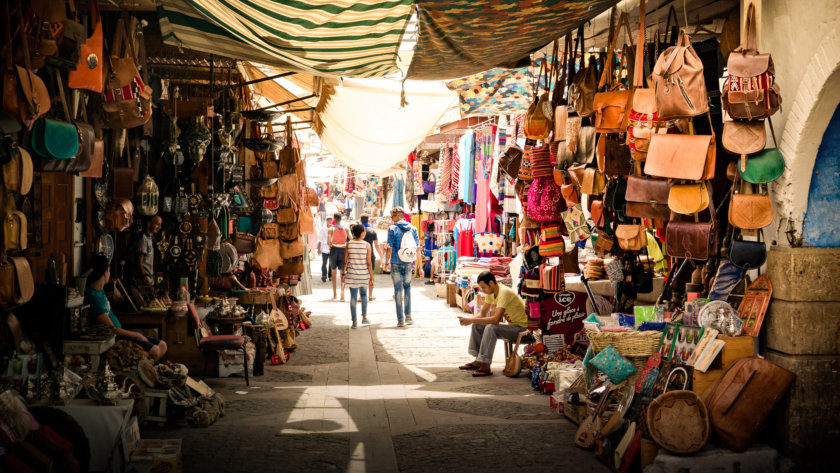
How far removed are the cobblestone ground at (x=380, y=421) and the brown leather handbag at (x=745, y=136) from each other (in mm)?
2305

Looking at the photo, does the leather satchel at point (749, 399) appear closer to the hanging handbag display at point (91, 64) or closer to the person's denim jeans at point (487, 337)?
the person's denim jeans at point (487, 337)

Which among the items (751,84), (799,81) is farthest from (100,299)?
(799,81)

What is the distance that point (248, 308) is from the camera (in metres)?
9.84

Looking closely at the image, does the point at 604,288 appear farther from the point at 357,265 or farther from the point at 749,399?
the point at 749,399

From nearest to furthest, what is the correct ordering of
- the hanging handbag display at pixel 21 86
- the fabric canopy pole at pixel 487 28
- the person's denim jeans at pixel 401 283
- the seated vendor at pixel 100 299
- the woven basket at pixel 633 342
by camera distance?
the hanging handbag display at pixel 21 86 < the fabric canopy pole at pixel 487 28 < the woven basket at pixel 633 342 < the seated vendor at pixel 100 299 < the person's denim jeans at pixel 401 283

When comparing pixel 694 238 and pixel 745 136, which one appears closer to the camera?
pixel 745 136

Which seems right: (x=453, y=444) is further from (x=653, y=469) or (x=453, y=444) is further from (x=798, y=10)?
(x=798, y=10)

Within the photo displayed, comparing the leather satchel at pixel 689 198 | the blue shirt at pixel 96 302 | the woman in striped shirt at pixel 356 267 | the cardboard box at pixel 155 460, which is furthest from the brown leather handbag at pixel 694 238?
the woman in striped shirt at pixel 356 267

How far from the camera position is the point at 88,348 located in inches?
231

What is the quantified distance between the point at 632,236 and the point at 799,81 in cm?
227

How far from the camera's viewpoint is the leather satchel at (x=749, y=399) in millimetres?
4656

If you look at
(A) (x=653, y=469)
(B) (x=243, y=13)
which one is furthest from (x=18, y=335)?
(A) (x=653, y=469)

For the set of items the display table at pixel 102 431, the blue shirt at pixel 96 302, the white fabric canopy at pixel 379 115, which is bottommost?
the display table at pixel 102 431

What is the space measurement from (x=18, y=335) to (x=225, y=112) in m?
4.23
